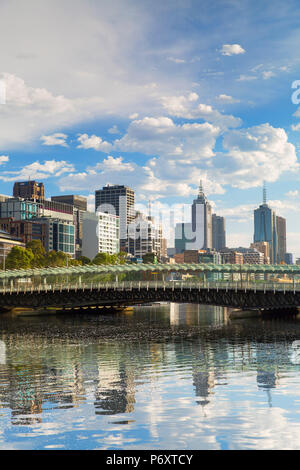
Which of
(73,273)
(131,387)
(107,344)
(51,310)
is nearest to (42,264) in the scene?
(51,310)

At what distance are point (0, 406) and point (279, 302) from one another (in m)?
74.2

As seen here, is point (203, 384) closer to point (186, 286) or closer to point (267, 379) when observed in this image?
point (267, 379)

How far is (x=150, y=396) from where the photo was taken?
1254 inches

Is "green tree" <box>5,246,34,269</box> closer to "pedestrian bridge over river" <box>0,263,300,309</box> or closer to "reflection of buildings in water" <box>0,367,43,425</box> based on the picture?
"pedestrian bridge over river" <box>0,263,300,309</box>

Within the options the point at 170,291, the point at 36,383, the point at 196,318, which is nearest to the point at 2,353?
the point at 36,383

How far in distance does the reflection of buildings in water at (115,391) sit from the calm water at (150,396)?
0.06 metres

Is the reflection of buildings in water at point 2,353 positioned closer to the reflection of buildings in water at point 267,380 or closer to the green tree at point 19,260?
the reflection of buildings in water at point 267,380

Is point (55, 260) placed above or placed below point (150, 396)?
above

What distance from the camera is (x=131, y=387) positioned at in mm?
35250

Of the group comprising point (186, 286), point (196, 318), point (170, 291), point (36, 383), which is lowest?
point (196, 318)

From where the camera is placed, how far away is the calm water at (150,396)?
23297 mm

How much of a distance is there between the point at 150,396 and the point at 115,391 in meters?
3.02

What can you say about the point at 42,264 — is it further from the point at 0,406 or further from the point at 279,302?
the point at 0,406

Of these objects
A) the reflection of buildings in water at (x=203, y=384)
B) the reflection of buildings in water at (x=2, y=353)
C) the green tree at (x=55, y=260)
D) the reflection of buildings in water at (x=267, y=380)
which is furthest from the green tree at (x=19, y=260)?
the reflection of buildings in water at (x=267, y=380)
